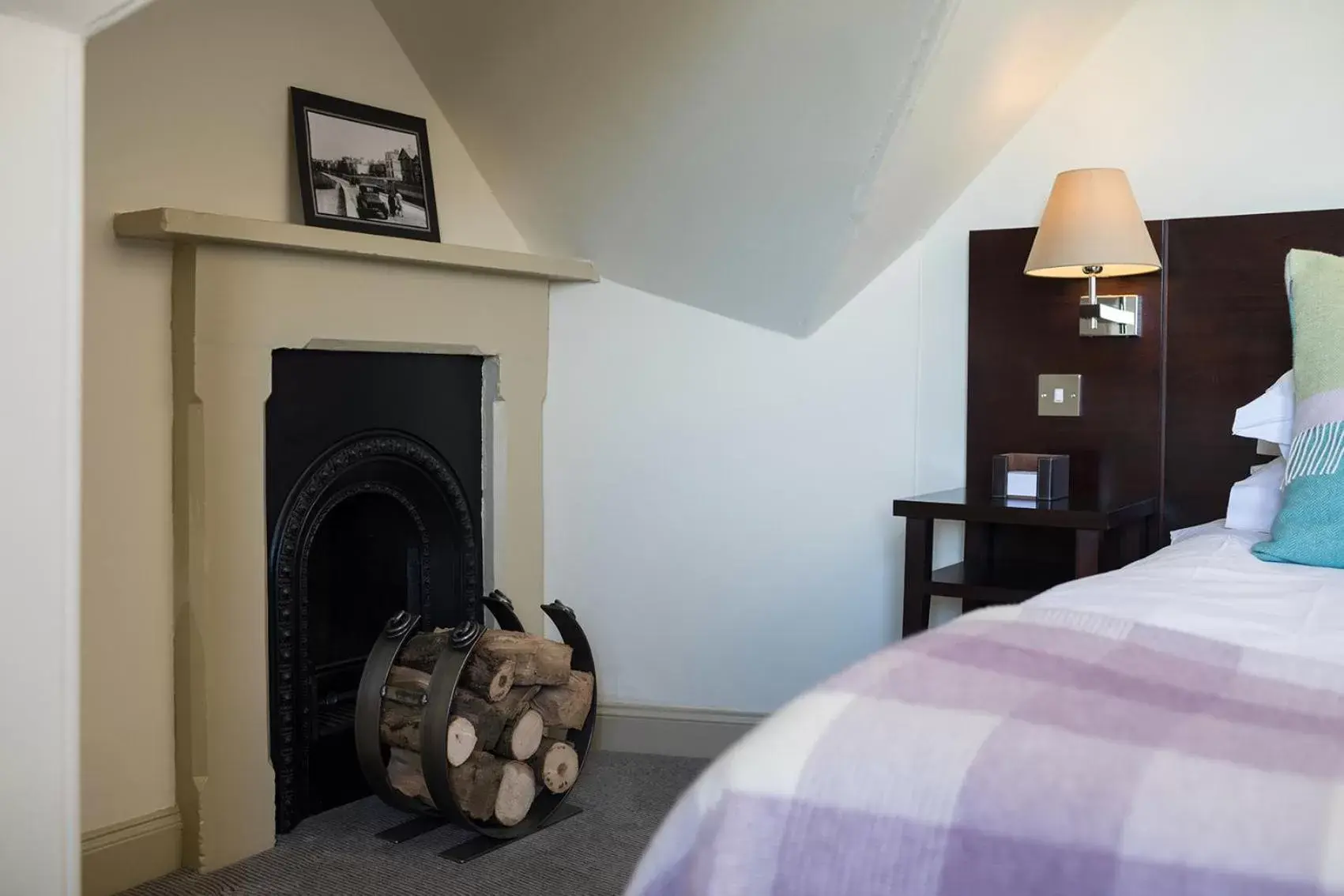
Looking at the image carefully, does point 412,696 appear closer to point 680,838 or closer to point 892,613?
point 892,613

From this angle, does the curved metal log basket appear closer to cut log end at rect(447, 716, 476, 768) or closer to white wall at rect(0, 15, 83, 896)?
cut log end at rect(447, 716, 476, 768)

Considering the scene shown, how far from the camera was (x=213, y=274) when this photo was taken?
2.43 metres

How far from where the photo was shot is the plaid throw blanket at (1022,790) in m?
0.75

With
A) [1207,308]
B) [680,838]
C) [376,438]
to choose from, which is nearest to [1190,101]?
[1207,308]

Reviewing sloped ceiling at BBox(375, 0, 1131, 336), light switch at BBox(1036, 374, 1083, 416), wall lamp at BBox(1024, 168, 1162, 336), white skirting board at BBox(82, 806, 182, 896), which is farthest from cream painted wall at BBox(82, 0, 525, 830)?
light switch at BBox(1036, 374, 1083, 416)

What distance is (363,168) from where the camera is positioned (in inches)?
112

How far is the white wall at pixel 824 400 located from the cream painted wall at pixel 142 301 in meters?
1.04

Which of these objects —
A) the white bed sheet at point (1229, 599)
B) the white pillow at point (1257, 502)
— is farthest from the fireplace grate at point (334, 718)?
the white pillow at point (1257, 502)

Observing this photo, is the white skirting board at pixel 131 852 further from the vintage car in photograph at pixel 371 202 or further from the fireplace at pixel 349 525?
the vintage car in photograph at pixel 371 202

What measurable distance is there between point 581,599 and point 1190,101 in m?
1.96

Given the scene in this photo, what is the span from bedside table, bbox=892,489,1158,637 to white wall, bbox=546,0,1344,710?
0.93 feet

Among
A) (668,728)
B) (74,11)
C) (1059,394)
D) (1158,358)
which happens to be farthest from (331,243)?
(1158,358)

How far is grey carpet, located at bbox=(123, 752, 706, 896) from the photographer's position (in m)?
2.39

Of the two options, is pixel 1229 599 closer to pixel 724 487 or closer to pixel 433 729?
pixel 433 729
